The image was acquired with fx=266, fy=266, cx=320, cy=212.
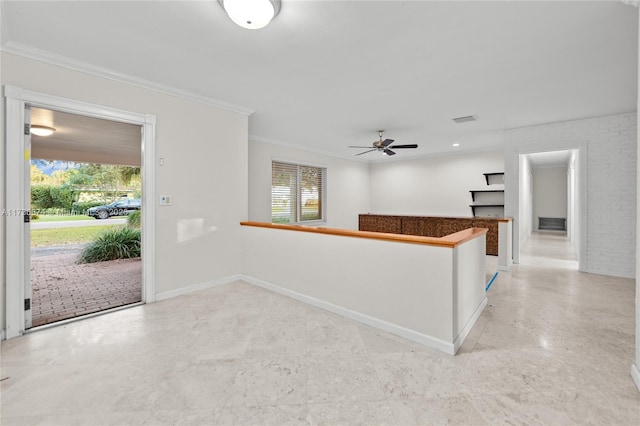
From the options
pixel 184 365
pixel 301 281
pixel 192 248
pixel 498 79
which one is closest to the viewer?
pixel 184 365

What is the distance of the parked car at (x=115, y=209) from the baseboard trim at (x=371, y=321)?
715 centimetres

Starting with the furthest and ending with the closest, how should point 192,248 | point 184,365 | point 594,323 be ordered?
point 192,248 → point 594,323 → point 184,365

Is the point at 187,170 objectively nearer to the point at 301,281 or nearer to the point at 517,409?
the point at 301,281

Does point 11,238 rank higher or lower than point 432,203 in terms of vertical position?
lower

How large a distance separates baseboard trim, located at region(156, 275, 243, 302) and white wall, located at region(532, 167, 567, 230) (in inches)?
447

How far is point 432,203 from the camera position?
7309 millimetres

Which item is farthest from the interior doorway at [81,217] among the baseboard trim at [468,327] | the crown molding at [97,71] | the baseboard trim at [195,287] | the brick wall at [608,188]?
the brick wall at [608,188]

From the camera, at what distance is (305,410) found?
150 cm

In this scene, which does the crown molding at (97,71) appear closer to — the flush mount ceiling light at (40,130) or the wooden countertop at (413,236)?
the wooden countertop at (413,236)

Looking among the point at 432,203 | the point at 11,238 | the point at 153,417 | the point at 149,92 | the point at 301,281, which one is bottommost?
the point at 153,417

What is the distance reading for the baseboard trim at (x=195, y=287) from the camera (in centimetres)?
319

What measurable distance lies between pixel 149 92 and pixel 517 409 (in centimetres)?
426

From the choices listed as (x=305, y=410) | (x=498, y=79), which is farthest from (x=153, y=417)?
(x=498, y=79)

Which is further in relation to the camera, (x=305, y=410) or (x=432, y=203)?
(x=432, y=203)
